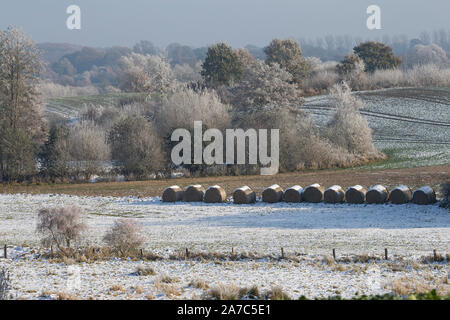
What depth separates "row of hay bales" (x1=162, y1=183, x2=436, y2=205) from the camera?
32.4 m

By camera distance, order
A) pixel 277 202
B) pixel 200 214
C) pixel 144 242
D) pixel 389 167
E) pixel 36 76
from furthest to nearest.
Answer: pixel 36 76, pixel 389 167, pixel 277 202, pixel 200 214, pixel 144 242

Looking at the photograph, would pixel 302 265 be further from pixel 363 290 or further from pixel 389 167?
pixel 389 167

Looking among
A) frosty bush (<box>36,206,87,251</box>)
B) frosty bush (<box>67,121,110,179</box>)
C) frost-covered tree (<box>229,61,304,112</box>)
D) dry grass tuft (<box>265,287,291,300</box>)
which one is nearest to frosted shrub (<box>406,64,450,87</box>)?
frost-covered tree (<box>229,61,304,112</box>)

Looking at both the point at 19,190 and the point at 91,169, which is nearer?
the point at 19,190

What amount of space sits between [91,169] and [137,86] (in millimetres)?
74890

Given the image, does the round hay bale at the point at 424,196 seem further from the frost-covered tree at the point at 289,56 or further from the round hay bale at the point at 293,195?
the frost-covered tree at the point at 289,56

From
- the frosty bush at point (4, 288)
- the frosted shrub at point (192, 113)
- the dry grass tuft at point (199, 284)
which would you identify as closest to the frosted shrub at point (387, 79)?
the frosted shrub at point (192, 113)

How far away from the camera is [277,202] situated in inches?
1403

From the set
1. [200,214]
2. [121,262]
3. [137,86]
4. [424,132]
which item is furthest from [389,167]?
[137,86]

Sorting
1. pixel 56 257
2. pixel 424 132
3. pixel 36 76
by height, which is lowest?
pixel 56 257

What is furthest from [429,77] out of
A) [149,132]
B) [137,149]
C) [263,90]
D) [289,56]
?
[137,149]

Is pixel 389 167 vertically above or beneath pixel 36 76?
beneath

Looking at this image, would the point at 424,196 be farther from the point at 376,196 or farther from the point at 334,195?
the point at 334,195

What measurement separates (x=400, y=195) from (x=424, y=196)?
1287 millimetres
